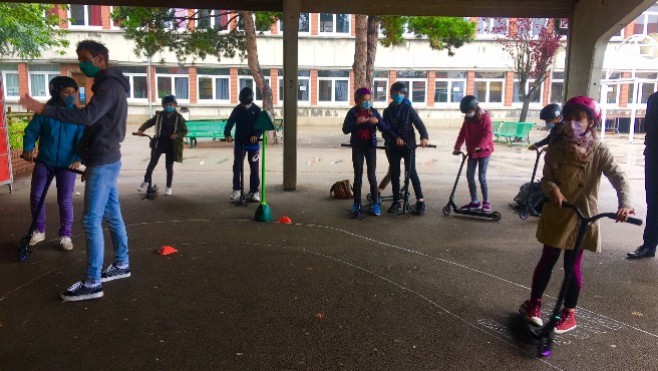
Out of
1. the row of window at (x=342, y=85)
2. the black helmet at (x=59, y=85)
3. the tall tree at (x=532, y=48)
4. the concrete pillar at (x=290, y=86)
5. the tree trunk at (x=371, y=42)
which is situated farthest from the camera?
the row of window at (x=342, y=85)

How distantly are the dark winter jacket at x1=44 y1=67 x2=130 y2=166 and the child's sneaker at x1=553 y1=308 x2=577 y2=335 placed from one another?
157 inches

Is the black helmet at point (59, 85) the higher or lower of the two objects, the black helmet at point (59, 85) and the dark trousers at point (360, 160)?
the higher

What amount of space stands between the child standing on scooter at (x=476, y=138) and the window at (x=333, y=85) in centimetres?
2893

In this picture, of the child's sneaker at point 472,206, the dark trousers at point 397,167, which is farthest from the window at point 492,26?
the dark trousers at point 397,167

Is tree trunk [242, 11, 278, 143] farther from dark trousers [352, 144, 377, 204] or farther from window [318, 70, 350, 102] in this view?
window [318, 70, 350, 102]

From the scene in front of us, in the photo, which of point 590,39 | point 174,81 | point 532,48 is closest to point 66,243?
point 590,39

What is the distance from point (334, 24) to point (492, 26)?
10.2 meters

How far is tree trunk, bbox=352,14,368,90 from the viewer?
18844 mm

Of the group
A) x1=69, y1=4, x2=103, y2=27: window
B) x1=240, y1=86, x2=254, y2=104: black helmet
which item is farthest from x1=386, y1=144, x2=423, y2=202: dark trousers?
x1=69, y1=4, x2=103, y2=27: window

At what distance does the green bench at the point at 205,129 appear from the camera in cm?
2148

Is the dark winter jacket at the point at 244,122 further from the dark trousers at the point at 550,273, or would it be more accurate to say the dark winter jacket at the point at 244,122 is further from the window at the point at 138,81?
the window at the point at 138,81

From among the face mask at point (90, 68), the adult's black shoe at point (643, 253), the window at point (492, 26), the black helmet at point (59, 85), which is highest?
the window at point (492, 26)

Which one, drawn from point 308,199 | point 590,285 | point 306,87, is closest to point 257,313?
point 590,285

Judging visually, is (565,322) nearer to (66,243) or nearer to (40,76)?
(66,243)
